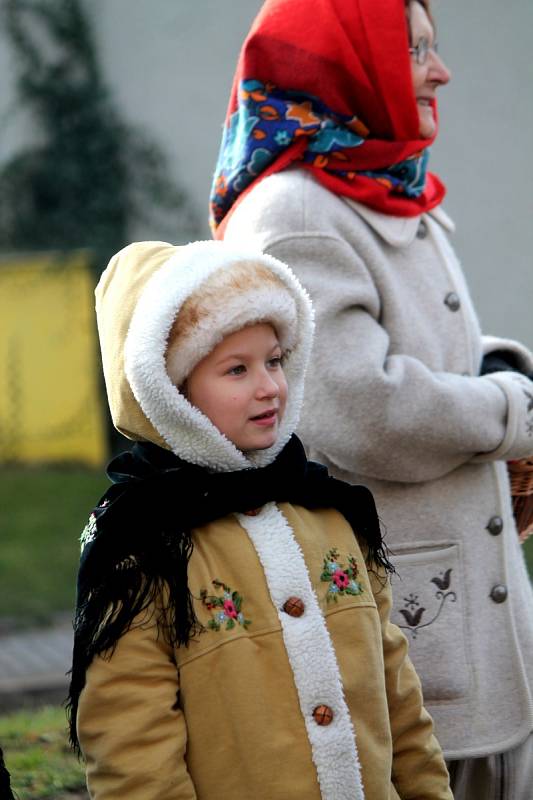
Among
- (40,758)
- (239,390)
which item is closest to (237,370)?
(239,390)

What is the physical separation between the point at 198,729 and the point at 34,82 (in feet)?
34.9

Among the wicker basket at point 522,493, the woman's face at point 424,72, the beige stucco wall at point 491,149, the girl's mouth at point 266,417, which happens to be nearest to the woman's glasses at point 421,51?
the woman's face at point 424,72

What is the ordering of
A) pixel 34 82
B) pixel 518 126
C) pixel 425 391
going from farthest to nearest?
pixel 34 82, pixel 518 126, pixel 425 391

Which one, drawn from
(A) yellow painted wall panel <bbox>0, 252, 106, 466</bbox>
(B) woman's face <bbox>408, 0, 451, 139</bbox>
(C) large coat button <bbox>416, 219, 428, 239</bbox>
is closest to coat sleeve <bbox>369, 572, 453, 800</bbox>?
(C) large coat button <bbox>416, 219, 428, 239</bbox>

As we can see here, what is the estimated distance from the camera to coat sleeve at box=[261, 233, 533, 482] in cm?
281

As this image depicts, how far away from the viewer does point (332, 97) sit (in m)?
2.93

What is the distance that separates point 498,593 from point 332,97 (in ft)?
3.77

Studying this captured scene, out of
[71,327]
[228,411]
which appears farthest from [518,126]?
[228,411]

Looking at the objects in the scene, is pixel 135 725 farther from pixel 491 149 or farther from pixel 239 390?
pixel 491 149

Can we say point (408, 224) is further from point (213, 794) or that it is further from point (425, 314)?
point (213, 794)

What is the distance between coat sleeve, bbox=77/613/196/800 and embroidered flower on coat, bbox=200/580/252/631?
0.10 metres

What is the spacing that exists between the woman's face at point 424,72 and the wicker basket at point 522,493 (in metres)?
0.81

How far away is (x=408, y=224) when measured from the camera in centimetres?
308

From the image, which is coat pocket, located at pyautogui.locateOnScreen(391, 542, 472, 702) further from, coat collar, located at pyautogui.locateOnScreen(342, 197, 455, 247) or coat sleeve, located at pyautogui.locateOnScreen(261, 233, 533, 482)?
coat collar, located at pyautogui.locateOnScreen(342, 197, 455, 247)
